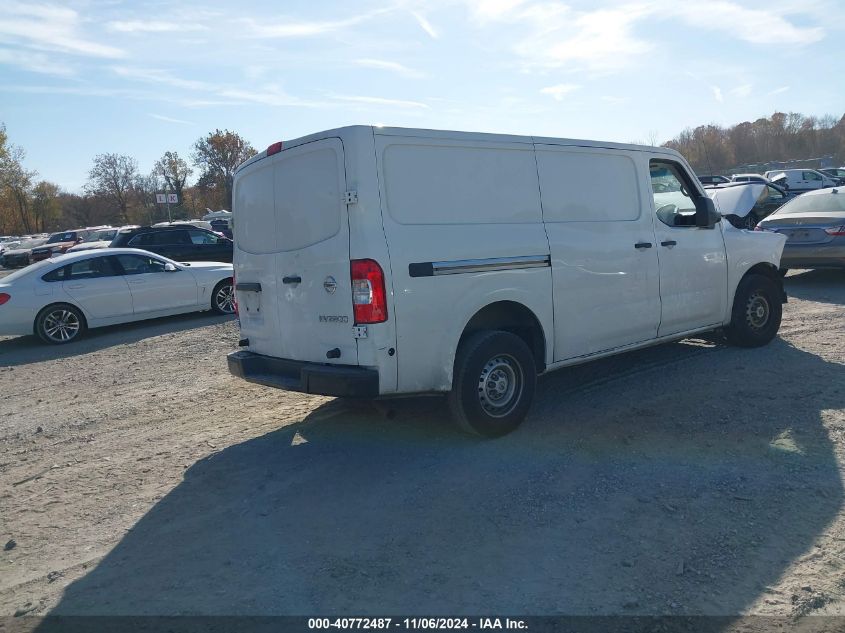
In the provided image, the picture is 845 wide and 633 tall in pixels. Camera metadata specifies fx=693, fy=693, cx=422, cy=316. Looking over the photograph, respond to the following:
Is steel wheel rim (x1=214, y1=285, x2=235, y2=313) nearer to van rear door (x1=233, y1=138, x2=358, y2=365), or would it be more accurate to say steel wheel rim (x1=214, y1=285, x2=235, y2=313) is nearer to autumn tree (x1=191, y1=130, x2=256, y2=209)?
van rear door (x1=233, y1=138, x2=358, y2=365)

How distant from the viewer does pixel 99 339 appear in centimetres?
1126

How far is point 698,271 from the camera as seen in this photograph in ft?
22.6

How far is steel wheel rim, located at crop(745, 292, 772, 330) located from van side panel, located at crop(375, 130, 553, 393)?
3305 mm

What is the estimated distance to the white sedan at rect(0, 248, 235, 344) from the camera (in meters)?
10.8

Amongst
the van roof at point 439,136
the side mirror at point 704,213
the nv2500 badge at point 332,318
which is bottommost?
the nv2500 badge at point 332,318

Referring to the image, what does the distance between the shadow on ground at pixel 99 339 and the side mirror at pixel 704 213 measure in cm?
805

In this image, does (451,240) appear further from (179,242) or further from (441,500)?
(179,242)

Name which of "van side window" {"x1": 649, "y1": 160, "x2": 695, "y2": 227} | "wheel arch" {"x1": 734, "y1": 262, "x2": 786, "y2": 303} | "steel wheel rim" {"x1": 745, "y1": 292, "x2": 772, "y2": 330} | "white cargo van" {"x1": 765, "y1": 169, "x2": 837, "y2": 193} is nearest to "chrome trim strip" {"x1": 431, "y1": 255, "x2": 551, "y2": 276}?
"van side window" {"x1": 649, "y1": 160, "x2": 695, "y2": 227}

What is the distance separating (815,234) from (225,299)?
10.2 m

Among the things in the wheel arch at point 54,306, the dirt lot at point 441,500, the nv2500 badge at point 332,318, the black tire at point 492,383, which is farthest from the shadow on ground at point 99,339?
the black tire at point 492,383

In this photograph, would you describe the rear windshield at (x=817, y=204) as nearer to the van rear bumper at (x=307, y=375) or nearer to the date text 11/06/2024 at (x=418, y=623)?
the van rear bumper at (x=307, y=375)

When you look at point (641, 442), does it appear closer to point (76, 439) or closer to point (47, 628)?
point (47, 628)

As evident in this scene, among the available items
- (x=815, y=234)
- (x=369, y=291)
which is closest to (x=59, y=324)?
(x=369, y=291)

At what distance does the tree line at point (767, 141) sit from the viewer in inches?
2854
